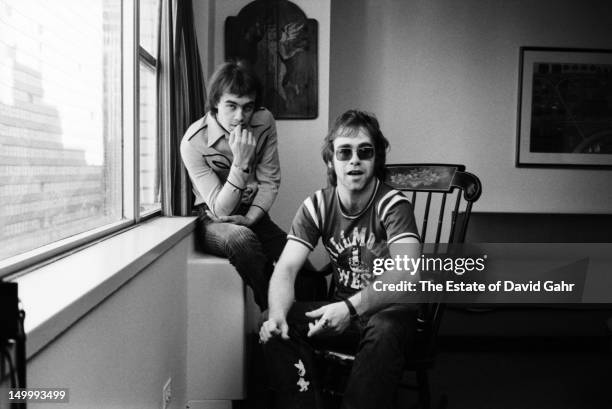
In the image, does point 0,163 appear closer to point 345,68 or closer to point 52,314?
point 52,314

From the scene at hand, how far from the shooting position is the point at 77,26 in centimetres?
163

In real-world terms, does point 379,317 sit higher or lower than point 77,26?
lower

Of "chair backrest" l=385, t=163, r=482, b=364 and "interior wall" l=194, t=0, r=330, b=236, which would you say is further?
"interior wall" l=194, t=0, r=330, b=236

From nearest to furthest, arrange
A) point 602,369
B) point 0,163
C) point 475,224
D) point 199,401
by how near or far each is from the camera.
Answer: point 0,163
point 199,401
point 602,369
point 475,224

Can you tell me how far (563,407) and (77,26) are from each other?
91.6 inches

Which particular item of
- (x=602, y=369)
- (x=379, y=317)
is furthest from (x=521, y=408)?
(x=379, y=317)

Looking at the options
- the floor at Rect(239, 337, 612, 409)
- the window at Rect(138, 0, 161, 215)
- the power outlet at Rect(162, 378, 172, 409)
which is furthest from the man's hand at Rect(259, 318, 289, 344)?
the window at Rect(138, 0, 161, 215)

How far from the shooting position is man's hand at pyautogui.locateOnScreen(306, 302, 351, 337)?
1764 millimetres

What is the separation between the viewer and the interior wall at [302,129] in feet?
11.0

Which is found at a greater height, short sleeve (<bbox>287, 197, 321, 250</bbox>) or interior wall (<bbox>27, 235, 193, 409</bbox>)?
short sleeve (<bbox>287, 197, 321, 250</bbox>)

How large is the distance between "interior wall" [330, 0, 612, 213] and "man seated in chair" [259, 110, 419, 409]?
2.06 m

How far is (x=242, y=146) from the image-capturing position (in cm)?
234

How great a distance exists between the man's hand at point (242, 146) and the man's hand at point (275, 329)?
2.45ft

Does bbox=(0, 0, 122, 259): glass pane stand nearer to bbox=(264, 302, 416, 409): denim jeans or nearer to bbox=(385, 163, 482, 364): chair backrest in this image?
bbox=(264, 302, 416, 409): denim jeans
